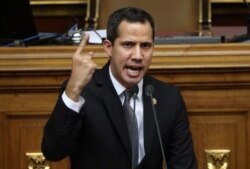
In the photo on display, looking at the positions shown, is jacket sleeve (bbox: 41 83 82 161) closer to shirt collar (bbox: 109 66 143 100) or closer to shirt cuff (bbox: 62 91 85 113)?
shirt cuff (bbox: 62 91 85 113)

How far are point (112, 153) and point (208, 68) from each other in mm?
446

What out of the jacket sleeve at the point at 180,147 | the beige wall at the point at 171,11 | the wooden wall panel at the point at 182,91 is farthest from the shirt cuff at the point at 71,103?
the beige wall at the point at 171,11

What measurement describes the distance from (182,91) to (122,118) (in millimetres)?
363

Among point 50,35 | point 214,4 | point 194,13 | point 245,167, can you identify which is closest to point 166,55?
point 245,167

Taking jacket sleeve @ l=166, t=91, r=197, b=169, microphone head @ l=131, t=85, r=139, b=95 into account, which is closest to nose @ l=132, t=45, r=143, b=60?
microphone head @ l=131, t=85, r=139, b=95

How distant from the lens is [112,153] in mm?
1516

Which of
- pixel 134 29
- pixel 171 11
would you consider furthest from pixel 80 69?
pixel 171 11

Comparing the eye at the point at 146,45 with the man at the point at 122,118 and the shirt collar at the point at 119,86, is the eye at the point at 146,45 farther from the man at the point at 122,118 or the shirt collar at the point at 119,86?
the shirt collar at the point at 119,86

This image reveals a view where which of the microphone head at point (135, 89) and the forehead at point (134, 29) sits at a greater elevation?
the forehead at point (134, 29)

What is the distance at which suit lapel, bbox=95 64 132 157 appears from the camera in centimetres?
151

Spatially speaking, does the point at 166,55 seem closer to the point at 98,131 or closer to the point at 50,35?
the point at 98,131

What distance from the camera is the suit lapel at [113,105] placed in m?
1.51

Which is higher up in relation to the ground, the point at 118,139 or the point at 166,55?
the point at 166,55

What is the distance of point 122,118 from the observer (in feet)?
4.98
